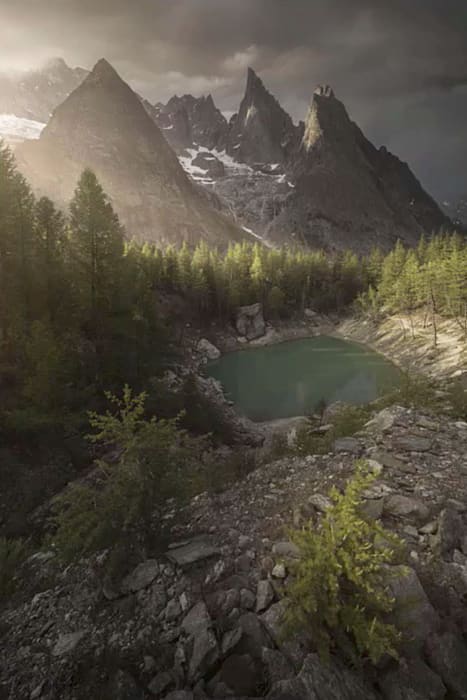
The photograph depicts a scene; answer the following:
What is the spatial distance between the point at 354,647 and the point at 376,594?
2.35 ft

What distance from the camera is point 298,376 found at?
4228 cm

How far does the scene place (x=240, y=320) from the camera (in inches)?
2498

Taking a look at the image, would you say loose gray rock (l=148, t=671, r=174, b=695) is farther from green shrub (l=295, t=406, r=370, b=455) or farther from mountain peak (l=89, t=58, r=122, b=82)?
mountain peak (l=89, t=58, r=122, b=82)

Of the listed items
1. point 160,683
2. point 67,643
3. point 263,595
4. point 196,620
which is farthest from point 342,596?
point 67,643

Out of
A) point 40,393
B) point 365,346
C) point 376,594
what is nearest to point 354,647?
point 376,594

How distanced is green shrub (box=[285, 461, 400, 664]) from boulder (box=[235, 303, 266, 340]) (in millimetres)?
57784

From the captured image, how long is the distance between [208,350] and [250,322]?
14854 millimetres

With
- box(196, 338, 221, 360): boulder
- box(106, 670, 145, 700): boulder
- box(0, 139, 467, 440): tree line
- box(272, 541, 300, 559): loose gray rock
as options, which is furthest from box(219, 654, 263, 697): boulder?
box(196, 338, 221, 360): boulder

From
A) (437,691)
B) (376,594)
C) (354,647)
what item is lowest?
(437,691)

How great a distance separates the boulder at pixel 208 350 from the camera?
51.3 metres

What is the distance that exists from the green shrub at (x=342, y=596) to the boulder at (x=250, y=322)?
57.8 meters

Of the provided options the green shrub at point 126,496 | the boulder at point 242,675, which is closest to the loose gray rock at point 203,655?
the boulder at point 242,675

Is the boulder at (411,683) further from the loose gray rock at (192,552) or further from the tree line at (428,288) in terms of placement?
the tree line at (428,288)

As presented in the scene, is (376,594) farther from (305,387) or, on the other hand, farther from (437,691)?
(305,387)
